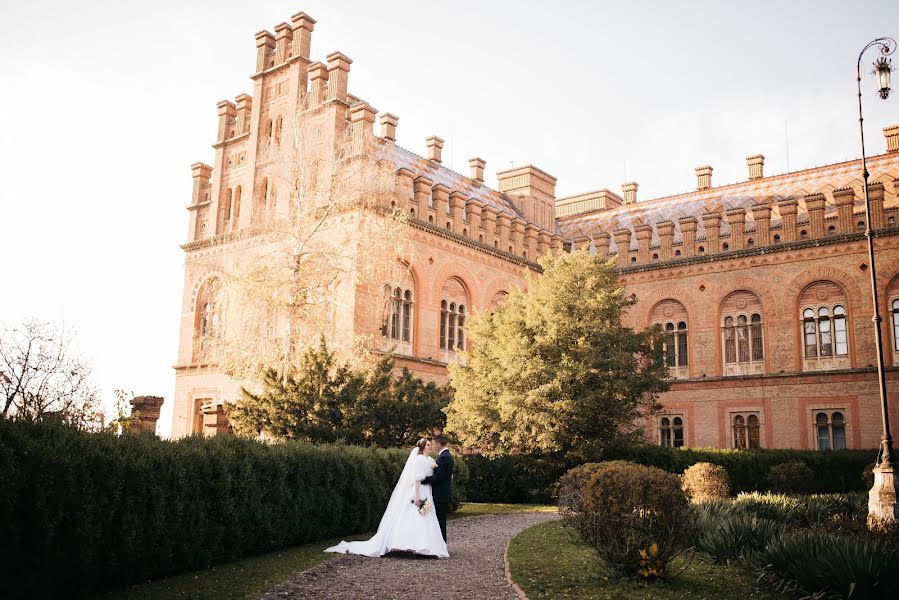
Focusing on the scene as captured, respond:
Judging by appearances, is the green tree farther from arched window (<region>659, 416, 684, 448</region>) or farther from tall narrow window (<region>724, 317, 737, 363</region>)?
arched window (<region>659, 416, 684, 448</region>)

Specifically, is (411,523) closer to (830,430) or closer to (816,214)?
(830,430)

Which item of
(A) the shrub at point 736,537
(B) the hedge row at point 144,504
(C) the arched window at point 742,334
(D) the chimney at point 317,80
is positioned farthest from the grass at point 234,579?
(C) the arched window at point 742,334

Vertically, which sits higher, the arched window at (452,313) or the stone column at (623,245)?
the stone column at (623,245)

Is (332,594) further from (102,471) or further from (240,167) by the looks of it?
(240,167)

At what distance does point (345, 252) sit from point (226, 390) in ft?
29.6

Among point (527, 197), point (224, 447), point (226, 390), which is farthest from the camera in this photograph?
point (527, 197)

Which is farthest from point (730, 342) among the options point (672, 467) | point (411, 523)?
point (411, 523)

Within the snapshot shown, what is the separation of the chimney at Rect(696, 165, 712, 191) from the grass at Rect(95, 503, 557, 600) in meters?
34.8

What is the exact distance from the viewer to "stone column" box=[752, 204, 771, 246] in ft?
107

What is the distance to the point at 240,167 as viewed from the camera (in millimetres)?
31234

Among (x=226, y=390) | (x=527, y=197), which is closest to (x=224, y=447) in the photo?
(x=226, y=390)

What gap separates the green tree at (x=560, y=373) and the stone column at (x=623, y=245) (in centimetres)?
1269

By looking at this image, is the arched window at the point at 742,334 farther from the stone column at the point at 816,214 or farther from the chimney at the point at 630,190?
the chimney at the point at 630,190

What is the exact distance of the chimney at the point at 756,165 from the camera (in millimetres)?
39531
